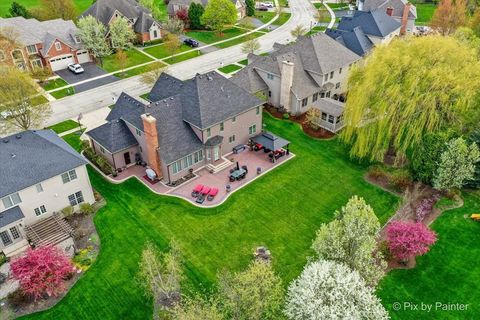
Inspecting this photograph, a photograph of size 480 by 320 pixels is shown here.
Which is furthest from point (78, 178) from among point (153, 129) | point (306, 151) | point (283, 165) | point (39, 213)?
point (306, 151)

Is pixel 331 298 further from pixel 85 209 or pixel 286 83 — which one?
pixel 286 83

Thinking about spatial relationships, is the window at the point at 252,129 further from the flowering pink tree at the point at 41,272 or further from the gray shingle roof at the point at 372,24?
the gray shingle roof at the point at 372,24

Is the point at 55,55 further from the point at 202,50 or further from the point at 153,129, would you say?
the point at 153,129

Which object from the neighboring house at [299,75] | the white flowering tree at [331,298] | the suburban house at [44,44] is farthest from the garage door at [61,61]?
the white flowering tree at [331,298]

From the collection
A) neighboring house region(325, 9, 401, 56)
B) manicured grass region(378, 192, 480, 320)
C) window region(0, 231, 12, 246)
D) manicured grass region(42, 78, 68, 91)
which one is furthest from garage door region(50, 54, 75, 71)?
manicured grass region(378, 192, 480, 320)

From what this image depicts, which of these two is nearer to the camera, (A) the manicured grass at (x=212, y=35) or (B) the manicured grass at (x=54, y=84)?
(B) the manicured grass at (x=54, y=84)

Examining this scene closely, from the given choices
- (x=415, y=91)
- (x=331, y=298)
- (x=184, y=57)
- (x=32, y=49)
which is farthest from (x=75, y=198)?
(x=184, y=57)
